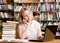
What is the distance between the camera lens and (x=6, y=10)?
653 cm

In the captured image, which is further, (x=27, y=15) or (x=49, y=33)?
(x=27, y=15)

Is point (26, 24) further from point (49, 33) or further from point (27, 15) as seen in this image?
point (49, 33)

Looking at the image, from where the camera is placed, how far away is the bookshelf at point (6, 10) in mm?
6414

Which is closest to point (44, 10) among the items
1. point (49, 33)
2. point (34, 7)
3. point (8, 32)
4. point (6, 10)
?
point (34, 7)

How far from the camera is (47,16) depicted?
251 inches

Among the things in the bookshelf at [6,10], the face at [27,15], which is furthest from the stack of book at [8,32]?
the bookshelf at [6,10]

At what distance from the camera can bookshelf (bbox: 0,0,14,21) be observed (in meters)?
6.41

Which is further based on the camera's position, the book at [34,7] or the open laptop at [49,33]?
the book at [34,7]

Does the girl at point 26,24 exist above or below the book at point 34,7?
below

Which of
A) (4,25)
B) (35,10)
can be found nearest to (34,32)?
(4,25)

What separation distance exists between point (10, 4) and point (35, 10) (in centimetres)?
93

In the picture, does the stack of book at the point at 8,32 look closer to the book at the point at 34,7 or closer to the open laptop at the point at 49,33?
the open laptop at the point at 49,33

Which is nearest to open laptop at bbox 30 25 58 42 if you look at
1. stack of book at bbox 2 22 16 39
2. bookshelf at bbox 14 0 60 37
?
stack of book at bbox 2 22 16 39

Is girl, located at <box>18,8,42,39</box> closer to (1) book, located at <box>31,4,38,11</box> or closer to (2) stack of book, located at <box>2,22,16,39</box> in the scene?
(2) stack of book, located at <box>2,22,16,39</box>
